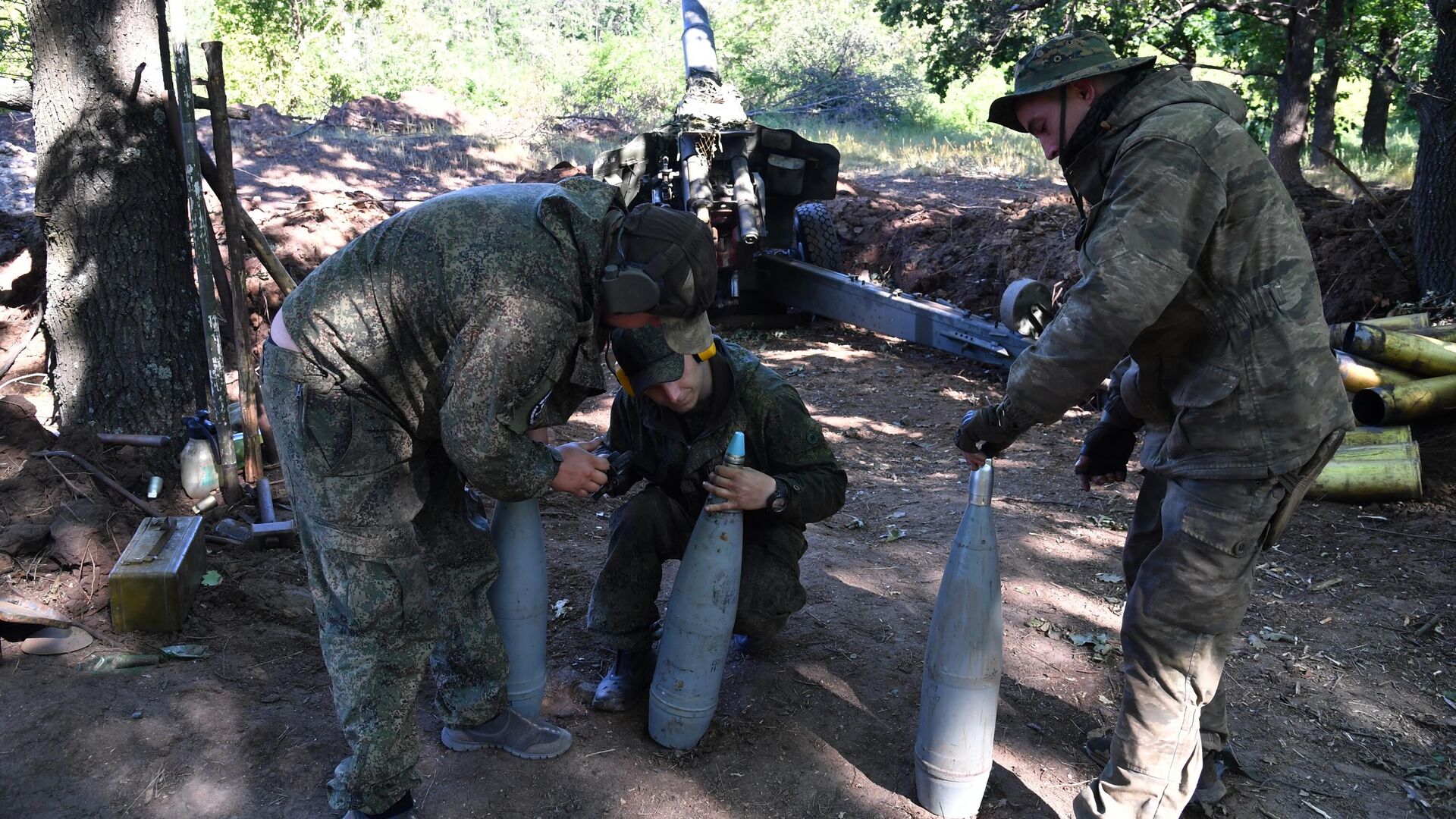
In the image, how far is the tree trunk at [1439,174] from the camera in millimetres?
6684

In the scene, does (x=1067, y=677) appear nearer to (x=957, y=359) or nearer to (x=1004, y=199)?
(x=957, y=359)

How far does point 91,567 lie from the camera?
380 cm

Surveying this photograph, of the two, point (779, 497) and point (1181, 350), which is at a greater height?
point (1181, 350)

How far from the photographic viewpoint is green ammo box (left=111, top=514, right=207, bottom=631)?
11.6ft

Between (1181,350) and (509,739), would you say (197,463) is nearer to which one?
(509,739)

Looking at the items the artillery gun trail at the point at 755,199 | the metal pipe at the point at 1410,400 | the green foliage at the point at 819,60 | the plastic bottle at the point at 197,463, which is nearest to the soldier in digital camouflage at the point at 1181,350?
the metal pipe at the point at 1410,400

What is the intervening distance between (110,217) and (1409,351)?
6276mm

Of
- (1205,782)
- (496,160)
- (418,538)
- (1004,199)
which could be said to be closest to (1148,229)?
(1205,782)

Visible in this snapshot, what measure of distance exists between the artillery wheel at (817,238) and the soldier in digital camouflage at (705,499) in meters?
6.83

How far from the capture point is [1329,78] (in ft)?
46.4

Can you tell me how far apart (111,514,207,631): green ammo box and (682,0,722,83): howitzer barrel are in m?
7.50

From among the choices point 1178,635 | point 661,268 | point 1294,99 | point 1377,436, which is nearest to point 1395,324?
point 1377,436

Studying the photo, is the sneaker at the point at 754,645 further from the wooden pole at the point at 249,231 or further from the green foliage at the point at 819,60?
the green foliage at the point at 819,60

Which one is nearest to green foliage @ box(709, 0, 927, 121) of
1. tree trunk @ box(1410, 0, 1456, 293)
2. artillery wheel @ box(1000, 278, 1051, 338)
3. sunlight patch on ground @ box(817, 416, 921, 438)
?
sunlight patch on ground @ box(817, 416, 921, 438)
